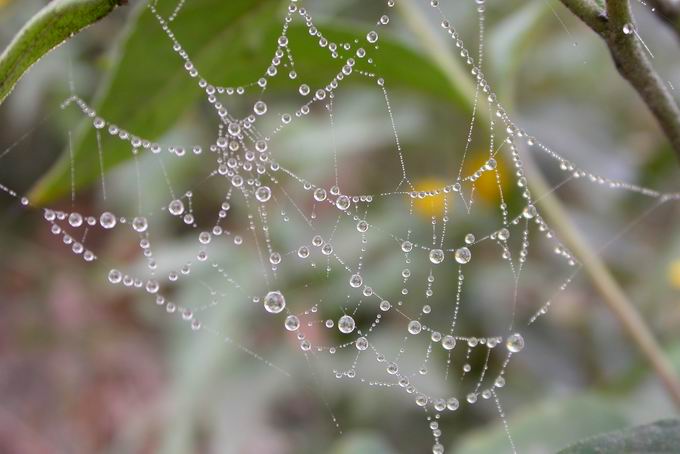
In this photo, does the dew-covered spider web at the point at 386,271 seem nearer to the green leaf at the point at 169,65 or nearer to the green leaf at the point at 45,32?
the green leaf at the point at 169,65

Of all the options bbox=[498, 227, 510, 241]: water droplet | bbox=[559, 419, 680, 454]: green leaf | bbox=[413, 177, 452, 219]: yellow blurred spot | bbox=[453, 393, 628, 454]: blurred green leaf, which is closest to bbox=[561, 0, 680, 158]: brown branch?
bbox=[559, 419, 680, 454]: green leaf

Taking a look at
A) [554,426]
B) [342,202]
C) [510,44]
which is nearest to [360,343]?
[342,202]

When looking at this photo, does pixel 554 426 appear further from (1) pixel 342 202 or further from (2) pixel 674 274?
(2) pixel 674 274

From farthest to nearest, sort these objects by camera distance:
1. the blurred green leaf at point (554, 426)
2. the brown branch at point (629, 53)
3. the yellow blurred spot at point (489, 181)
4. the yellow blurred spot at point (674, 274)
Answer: the yellow blurred spot at point (489, 181) < the yellow blurred spot at point (674, 274) < the blurred green leaf at point (554, 426) < the brown branch at point (629, 53)

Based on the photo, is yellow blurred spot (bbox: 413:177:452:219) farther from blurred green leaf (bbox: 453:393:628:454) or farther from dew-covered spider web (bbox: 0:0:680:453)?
blurred green leaf (bbox: 453:393:628:454)

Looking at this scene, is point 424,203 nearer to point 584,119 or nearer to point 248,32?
point 584,119

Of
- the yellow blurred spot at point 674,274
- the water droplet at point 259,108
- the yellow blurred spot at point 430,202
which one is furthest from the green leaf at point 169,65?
the yellow blurred spot at point 674,274

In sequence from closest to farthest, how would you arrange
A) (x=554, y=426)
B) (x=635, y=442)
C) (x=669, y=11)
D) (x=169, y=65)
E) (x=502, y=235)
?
(x=635, y=442), (x=669, y=11), (x=169, y=65), (x=554, y=426), (x=502, y=235)
